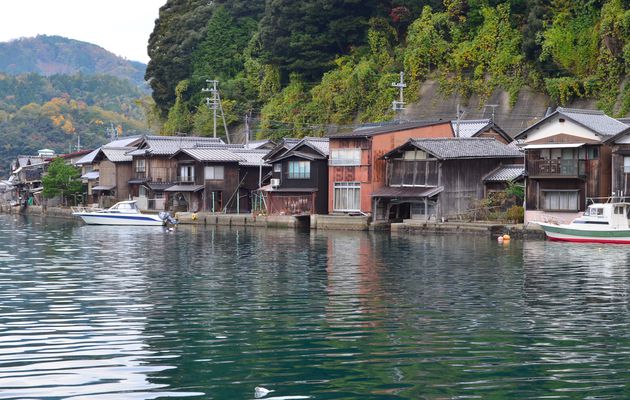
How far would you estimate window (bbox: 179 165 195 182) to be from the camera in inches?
2975

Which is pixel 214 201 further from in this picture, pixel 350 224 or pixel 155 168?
pixel 350 224

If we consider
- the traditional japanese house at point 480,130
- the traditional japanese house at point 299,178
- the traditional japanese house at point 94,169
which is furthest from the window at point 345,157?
the traditional japanese house at point 94,169

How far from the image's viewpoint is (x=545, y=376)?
53.3ft

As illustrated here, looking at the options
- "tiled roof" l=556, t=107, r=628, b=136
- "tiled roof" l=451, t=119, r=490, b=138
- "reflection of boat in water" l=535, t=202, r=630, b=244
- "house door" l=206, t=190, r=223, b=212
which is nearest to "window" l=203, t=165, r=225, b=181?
"house door" l=206, t=190, r=223, b=212

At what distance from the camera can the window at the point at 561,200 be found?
51.4 metres

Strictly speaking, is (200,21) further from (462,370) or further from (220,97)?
(462,370)

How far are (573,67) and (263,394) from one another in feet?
169

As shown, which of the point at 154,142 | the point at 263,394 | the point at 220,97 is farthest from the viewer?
the point at 220,97

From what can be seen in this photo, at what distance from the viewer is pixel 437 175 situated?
189 feet

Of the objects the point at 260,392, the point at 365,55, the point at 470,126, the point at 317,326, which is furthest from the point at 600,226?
the point at 365,55

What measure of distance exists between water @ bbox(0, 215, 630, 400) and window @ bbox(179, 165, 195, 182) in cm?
3574

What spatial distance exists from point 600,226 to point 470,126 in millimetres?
19820

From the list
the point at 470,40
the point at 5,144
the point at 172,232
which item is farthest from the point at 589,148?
the point at 5,144

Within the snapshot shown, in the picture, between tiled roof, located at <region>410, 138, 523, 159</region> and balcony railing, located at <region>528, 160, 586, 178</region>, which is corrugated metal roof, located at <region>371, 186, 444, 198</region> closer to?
tiled roof, located at <region>410, 138, 523, 159</region>
